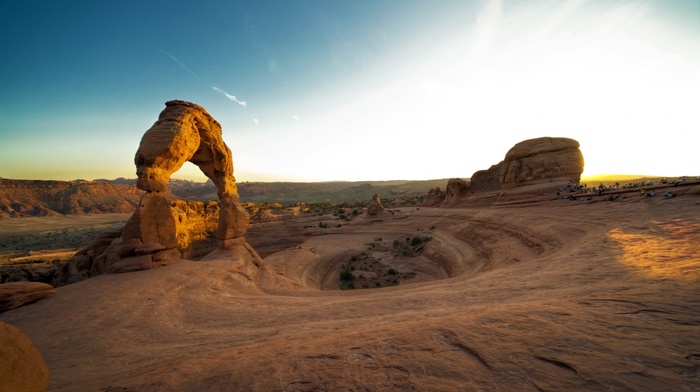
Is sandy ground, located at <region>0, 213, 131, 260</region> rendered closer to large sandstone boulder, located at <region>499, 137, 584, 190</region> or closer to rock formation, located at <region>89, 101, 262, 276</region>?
rock formation, located at <region>89, 101, 262, 276</region>

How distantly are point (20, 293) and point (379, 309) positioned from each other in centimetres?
994

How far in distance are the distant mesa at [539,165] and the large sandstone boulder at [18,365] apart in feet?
84.2

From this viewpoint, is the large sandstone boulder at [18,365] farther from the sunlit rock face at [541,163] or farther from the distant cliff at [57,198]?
the distant cliff at [57,198]

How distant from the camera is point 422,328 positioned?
11.0ft

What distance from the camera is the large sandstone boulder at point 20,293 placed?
6.82m

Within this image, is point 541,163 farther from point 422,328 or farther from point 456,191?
point 422,328

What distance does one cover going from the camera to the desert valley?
246 centimetres

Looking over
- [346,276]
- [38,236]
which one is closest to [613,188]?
[346,276]

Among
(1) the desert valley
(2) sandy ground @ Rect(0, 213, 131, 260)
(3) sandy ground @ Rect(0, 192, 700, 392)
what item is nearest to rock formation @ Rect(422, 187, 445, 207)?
(1) the desert valley

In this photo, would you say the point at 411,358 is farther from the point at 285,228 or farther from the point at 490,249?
the point at 285,228

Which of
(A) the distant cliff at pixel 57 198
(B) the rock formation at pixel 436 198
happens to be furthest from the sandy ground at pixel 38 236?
(B) the rock formation at pixel 436 198

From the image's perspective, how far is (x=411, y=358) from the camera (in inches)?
106

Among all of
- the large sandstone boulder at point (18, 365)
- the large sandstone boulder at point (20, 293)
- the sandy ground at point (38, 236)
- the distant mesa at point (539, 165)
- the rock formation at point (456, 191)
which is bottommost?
the sandy ground at point (38, 236)

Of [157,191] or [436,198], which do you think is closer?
[157,191]
